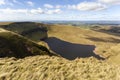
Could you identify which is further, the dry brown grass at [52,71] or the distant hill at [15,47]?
the distant hill at [15,47]

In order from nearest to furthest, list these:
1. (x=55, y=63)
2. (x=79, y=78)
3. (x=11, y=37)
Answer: (x=79, y=78), (x=55, y=63), (x=11, y=37)

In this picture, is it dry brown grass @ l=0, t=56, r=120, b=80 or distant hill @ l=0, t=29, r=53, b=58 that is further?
distant hill @ l=0, t=29, r=53, b=58

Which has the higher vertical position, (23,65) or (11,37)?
(23,65)

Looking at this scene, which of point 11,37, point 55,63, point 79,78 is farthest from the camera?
point 11,37

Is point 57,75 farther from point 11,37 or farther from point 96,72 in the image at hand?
point 11,37

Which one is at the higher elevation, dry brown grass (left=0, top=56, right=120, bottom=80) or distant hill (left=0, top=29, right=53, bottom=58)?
dry brown grass (left=0, top=56, right=120, bottom=80)

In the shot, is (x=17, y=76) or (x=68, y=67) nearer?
(x=17, y=76)

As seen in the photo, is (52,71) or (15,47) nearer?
(52,71)

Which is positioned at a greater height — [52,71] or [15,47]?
[52,71]

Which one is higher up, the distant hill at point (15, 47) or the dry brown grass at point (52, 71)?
the dry brown grass at point (52, 71)

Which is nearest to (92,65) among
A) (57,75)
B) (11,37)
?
(57,75)
